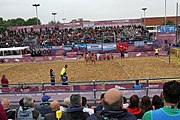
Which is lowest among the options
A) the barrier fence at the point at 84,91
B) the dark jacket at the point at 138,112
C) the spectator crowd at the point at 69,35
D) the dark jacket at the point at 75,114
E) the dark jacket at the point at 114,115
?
the barrier fence at the point at 84,91

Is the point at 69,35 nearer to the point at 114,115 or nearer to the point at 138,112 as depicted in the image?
the point at 138,112

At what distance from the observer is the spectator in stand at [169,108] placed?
271cm

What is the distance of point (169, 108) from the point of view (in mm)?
2762

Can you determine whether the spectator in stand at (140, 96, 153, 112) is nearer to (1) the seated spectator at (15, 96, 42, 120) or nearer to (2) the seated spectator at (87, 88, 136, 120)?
(1) the seated spectator at (15, 96, 42, 120)

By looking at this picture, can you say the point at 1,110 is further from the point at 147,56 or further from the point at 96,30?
the point at 96,30

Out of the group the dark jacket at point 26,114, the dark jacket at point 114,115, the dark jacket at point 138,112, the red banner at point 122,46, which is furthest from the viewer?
the red banner at point 122,46

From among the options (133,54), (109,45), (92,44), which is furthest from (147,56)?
(92,44)

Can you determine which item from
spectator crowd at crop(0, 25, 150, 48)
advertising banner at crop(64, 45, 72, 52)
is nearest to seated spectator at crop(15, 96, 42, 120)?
advertising banner at crop(64, 45, 72, 52)

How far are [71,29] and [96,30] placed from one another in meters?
6.02

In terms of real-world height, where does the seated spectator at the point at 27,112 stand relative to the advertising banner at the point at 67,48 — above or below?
below

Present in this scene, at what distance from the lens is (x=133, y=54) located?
35.6 metres

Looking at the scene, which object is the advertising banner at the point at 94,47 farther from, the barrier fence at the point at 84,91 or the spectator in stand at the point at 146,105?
the spectator in stand at the point at 146,105

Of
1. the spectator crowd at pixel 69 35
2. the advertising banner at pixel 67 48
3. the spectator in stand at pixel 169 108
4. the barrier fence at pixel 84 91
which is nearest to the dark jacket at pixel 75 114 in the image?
the spectator in stand at pixel 169 108

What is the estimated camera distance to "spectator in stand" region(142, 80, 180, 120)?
2709mm
